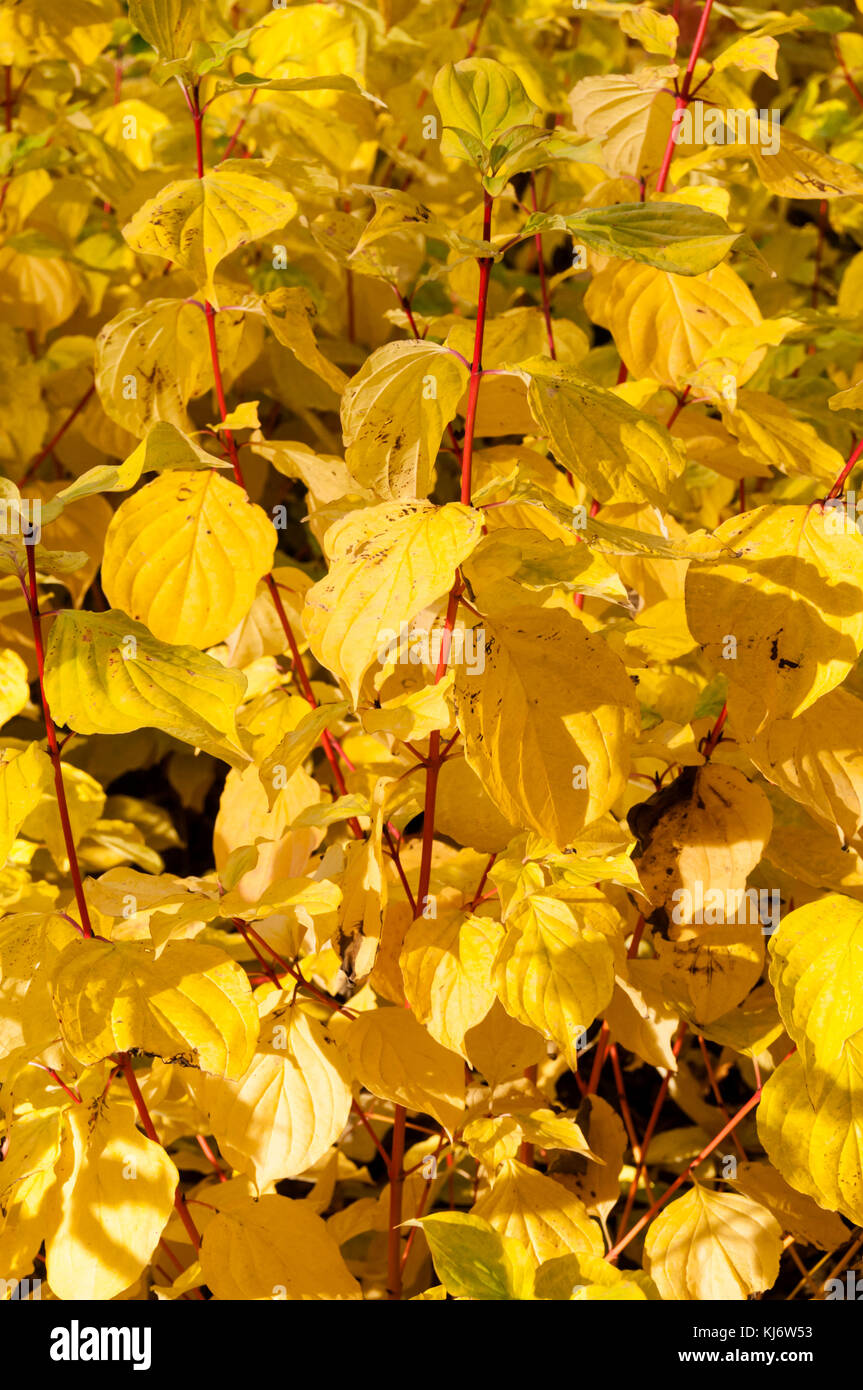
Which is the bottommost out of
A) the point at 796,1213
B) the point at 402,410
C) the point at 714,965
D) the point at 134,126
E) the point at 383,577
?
the point at 796,1213

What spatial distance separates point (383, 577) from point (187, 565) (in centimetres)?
29

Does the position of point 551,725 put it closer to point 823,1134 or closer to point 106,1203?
point 823,1134

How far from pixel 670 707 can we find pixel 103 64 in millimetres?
1679

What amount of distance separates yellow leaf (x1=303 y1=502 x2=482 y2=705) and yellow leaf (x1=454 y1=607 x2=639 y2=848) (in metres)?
0.08

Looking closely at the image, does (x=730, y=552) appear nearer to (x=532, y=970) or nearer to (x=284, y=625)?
(x=532, y=970)

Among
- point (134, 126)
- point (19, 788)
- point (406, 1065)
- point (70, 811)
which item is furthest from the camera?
point (134, 126)

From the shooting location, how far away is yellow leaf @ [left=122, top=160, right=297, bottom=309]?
2.74 ft

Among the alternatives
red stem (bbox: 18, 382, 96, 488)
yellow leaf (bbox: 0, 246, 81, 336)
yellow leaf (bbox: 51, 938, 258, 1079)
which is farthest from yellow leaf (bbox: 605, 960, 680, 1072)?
yellow leaf (bbox: 0, 246, 81, 336)

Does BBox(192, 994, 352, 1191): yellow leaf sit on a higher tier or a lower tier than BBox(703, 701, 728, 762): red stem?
lower

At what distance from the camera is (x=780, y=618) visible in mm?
778

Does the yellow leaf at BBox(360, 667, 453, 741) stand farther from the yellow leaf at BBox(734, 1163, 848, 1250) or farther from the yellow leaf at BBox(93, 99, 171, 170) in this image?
the yellow leaf at BBox(93, 99, 171, 170)

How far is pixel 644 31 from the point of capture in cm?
106

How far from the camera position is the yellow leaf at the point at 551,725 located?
0.71 m

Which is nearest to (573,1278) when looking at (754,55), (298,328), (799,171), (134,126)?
(298,328)
